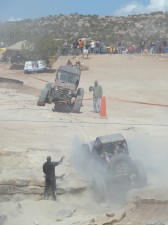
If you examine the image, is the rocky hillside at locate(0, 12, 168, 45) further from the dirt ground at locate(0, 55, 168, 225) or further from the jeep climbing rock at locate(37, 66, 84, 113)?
the jeep climbing rock at locate(37, 66, 84, 113)

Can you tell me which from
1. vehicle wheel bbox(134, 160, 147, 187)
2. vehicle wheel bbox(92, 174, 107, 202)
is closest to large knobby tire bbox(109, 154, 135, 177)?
vehicle wheel bbox(134, 160, 147, 187)

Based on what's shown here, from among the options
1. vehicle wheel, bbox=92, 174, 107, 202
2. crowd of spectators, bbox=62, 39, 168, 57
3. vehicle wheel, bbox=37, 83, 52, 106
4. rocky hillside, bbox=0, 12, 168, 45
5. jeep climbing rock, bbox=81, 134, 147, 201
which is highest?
rocky hillside, bbox=0, 12, 168, 45

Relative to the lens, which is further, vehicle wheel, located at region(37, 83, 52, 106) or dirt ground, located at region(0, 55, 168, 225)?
vehicle wheel, located at region(37, 83, 52, 106)

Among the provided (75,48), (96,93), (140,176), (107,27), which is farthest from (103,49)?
(140,176)

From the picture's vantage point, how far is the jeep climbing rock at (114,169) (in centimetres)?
1332

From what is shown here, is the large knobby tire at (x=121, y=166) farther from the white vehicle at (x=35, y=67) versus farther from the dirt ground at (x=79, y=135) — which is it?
the white vehicle at (x=35, y=67)

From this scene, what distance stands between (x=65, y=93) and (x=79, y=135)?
5192 millimetres

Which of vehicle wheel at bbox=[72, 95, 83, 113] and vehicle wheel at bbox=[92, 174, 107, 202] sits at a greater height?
vehicle wheel at bbox=[72, 95, 83, 113]

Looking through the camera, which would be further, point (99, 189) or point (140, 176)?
point (140, 176)

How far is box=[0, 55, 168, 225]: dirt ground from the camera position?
12.6m

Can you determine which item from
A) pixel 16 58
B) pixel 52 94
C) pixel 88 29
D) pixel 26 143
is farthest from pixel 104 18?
pixel 26 143

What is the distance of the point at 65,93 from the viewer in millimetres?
24391

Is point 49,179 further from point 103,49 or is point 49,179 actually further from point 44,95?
point 103,49

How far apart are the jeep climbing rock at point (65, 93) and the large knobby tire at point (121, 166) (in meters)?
10.5
